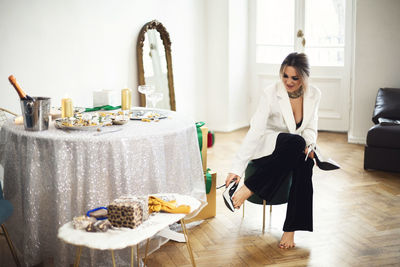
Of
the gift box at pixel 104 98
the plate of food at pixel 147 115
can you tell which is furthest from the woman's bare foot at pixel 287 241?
the gift box at pixel 104 98

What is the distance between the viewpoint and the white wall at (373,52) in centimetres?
519

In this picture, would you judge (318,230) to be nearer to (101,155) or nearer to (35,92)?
(101,155)

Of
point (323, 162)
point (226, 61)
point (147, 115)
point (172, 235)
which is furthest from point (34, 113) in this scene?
point (226, 61)

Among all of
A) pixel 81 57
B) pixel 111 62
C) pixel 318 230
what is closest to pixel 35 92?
pixel 81 57

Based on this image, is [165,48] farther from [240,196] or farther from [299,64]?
[240,196]

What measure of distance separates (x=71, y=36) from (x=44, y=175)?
1.83 m

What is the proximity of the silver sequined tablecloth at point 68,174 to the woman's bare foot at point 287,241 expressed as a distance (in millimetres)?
853

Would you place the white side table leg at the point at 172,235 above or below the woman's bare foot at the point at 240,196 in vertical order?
below

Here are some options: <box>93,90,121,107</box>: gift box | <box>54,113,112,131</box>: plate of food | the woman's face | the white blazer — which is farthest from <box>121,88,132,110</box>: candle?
the woman's face

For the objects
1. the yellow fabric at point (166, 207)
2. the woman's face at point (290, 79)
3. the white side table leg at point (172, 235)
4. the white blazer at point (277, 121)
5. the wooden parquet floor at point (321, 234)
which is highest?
the woman's face at point (290, 79)

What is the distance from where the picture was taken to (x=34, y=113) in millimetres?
2330

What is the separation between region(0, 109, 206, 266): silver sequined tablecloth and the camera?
2.24 m

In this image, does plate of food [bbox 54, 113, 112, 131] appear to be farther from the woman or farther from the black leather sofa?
the black leather sofa

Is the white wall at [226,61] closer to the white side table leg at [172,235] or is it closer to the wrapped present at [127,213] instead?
the white side table leg at [172,235]
